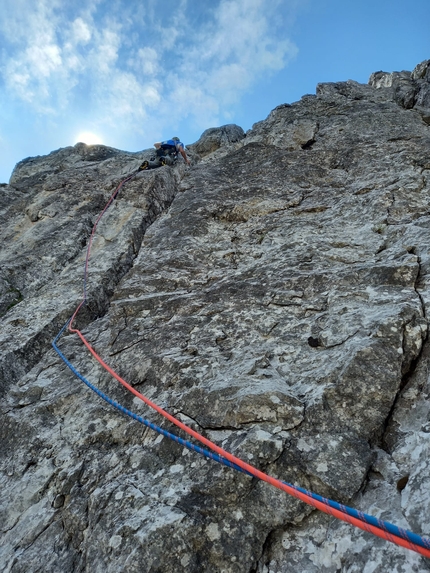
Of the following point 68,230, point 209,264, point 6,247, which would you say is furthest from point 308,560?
point 6,247

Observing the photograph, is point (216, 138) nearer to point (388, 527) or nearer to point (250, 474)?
point (250, 474)

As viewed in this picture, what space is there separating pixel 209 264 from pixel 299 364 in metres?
2.79

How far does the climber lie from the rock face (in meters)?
3.22

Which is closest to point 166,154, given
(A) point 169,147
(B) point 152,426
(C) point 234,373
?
(A) point 169,147

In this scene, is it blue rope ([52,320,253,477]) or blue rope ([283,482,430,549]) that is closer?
blue rope ([283,482,430,549])

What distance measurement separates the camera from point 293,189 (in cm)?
764

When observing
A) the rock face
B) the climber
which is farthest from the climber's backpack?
the rock face

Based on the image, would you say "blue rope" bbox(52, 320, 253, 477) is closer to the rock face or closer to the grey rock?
the rock face

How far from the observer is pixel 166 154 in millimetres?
11789

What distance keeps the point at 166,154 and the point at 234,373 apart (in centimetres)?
972

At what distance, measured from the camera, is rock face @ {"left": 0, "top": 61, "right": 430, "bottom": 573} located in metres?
2.56

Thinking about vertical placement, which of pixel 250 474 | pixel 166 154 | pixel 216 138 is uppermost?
pixel 216 138

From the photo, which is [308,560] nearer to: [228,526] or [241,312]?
[228,526]

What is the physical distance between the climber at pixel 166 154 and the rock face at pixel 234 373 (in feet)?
10.6
